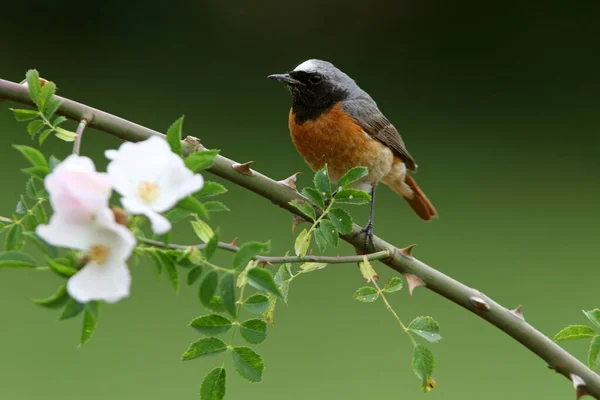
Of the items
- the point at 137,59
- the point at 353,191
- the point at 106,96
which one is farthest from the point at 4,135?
the point at 353,191

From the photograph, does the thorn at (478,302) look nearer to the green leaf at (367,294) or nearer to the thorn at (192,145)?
the green leaf at (367,294)

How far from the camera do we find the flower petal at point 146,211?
46cm

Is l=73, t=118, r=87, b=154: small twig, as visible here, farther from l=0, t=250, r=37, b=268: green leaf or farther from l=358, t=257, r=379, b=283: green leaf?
l=358, t=257, r=379, b=283: green leaf

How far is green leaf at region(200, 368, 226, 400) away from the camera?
65cm

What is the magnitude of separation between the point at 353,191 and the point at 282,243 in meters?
3.49

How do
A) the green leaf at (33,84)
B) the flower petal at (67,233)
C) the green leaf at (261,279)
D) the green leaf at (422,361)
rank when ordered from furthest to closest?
1. the green leaf at (422,361)
2. the green leaf at (33,84)
3. the green leaf at (261,279)
4. the flower petal at (67,233)

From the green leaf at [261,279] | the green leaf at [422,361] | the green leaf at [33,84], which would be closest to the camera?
the green leaf at [261,279]

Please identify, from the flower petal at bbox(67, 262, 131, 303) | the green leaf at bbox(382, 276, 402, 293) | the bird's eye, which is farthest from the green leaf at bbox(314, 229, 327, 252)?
the bird's eye

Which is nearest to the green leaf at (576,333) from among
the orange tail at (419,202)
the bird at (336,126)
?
the bird at (336,126)

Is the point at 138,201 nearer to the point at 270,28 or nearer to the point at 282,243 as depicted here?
the point at 282,243

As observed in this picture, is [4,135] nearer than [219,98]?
Yes

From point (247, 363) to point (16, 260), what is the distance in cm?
21

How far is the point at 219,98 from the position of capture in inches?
243

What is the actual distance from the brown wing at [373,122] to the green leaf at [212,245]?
1.14m
